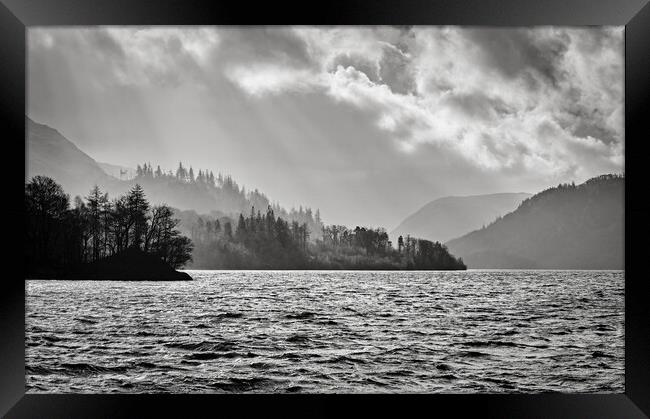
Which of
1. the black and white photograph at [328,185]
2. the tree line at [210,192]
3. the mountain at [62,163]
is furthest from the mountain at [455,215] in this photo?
the mountain at [62,163]

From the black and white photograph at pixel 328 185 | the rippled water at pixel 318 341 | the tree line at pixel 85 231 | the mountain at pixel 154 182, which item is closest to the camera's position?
the rippled water at pixel 318 341

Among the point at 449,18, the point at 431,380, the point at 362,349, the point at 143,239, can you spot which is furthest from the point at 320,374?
the point at 143,239

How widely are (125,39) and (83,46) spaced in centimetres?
575

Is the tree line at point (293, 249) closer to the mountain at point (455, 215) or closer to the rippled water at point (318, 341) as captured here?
the mountain at point (455, 215)

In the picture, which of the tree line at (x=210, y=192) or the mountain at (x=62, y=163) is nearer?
the mountain at (x=62, y=163)

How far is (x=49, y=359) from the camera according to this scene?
1700 centimetres

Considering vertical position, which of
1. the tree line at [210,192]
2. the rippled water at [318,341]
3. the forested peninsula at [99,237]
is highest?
the tree line at [210,192]

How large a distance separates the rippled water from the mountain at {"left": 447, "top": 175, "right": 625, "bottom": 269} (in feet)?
105

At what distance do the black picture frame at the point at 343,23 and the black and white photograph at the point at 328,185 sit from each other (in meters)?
17.6

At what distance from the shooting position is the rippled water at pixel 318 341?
13.9 metres

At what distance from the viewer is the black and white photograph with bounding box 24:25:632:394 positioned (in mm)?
35969

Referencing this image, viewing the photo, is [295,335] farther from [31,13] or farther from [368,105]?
[368,105]

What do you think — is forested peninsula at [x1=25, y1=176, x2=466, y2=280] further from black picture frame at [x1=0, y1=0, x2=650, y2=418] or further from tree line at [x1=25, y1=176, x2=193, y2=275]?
black picture frame at [x1=0, y1=0, x2=650, y2=418]

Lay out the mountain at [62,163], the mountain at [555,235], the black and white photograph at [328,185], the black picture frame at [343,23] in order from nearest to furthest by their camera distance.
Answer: the black picture frame at [343,23]
the black and white photograph at [328,185]
the mountain at [62,163]
the mountain at [555,235]
